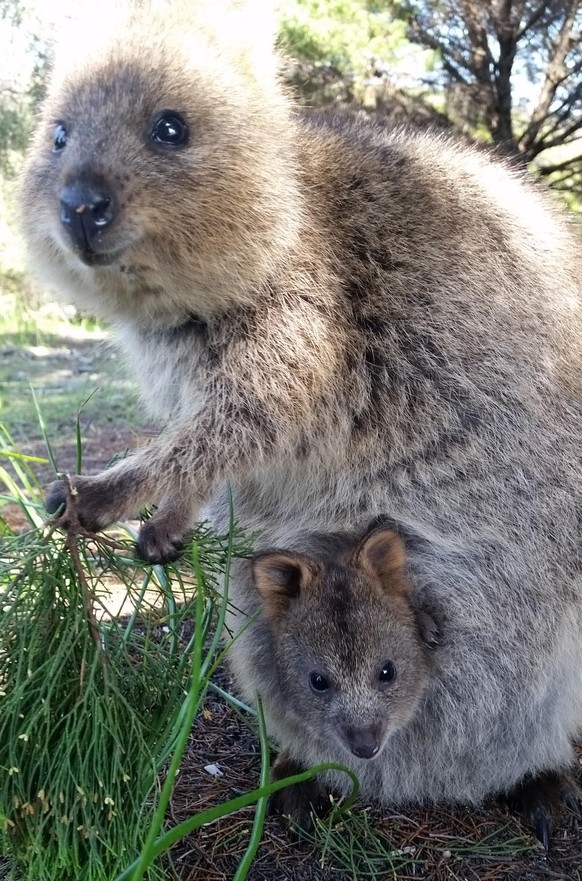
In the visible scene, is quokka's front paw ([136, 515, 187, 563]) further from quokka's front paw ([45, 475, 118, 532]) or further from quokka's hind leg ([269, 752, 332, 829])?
quokka's hind leg ([269, 752, 332, 829])

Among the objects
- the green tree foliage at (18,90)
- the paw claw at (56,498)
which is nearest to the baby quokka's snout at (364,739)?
the paw claw at (56,498)

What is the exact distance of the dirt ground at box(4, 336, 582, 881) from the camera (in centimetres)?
275

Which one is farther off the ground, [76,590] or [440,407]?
[440,407]

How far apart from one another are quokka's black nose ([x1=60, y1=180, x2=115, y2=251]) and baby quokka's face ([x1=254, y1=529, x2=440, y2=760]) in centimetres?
108

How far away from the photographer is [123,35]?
9.17 ft

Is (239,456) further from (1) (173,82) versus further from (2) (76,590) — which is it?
(1) (173,82)

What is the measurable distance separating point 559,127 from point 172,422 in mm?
4007

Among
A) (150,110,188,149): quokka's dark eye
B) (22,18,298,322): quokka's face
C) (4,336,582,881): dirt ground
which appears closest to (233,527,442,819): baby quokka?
(4,336,582,881): dirt ground

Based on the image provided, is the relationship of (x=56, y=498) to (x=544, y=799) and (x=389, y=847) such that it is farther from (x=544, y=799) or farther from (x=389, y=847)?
(x=544, y=799)

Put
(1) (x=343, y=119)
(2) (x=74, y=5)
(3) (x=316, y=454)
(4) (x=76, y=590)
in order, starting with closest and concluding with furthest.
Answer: (4) (x=76, y=590), (3) (x=316, y=454), (2) (x=74, y=5), (1) (x=343, y=119)

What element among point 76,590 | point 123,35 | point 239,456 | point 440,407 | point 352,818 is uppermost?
point 123,35

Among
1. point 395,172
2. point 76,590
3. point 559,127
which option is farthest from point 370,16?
point 76,590

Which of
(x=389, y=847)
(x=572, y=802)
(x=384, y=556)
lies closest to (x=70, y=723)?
(x=384, y=556)

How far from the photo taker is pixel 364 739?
2580 millimetres
